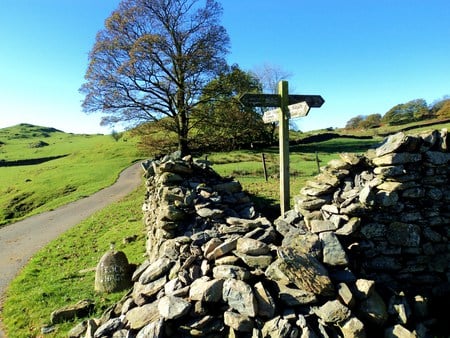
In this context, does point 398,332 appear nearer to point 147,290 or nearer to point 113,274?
point 147,290

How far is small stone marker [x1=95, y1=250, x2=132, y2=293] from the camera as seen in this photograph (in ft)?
26.9

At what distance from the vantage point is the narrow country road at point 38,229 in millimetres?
12336

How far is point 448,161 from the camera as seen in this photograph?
6035 mm

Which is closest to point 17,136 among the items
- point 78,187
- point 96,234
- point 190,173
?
point 78,187

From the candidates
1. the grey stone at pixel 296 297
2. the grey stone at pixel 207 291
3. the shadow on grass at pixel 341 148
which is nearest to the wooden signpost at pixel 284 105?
the grey stone at pixel 296 297

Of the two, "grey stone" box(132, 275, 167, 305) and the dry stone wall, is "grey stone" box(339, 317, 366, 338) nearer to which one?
the dry stone wall

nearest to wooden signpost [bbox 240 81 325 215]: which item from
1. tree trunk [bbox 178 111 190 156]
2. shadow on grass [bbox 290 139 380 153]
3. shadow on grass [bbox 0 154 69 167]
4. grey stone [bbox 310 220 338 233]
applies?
grey stone [bbox 310 220 338 233]

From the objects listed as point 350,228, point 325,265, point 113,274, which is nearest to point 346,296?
point 325,265

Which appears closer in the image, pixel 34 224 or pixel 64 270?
pixel 64 270

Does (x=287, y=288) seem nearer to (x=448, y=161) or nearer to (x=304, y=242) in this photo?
(x=304, y=242)

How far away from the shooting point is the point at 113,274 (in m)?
8.28

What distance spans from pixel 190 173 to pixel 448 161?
245 inches

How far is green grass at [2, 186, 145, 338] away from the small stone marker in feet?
0.76

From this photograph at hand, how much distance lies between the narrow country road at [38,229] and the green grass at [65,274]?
0.51 m
